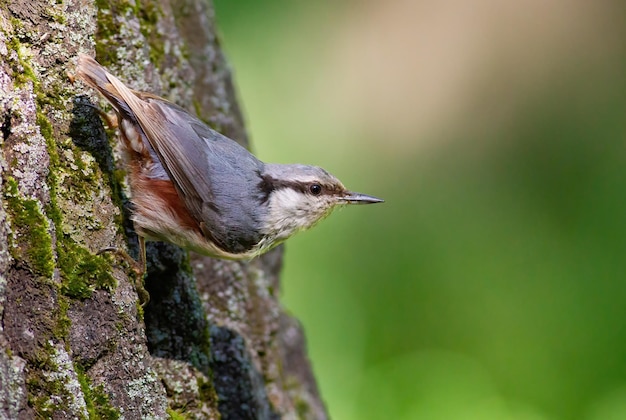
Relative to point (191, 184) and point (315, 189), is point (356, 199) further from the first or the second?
point (191, 184)

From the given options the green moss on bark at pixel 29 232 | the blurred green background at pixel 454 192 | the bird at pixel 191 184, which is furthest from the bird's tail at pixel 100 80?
the blurred green background at pixel 454 192

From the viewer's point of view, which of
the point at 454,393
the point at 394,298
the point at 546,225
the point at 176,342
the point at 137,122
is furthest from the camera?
the point at 546,225

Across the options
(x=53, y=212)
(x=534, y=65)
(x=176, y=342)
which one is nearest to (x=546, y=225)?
(x=534, y=65)

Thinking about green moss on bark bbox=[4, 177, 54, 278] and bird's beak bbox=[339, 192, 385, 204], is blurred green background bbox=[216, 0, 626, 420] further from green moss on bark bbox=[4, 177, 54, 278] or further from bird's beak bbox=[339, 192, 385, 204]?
green moss on bark bbox=[4, 177, 54, 278]

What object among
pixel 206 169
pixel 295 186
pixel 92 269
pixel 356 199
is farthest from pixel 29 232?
pixel 356 199

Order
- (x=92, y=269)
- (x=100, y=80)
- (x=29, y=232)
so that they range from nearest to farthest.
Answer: (x=29, y=232)
(x=92, y=269)
(x=100, y=80)

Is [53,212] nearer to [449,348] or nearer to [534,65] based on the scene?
[449,348]

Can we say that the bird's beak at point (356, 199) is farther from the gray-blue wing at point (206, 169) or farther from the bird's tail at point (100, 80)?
the bird's tail at point (100, 80)
